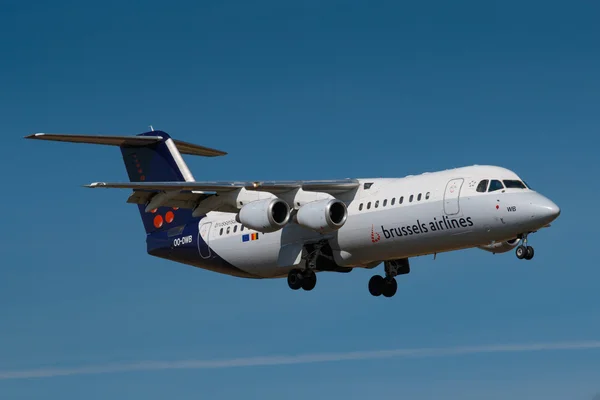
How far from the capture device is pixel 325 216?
27.3 m

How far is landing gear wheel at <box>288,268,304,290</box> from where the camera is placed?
29078mm

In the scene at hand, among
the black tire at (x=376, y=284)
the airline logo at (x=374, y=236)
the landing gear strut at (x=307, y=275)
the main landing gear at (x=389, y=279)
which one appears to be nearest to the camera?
the airline logo at (x=374, y=236)

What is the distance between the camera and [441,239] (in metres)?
26.7

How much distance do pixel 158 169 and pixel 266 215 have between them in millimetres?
6380

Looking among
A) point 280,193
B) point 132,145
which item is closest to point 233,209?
point 280,193

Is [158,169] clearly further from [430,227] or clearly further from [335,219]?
[430,227]

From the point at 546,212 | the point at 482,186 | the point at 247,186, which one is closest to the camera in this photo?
the point at 546,212

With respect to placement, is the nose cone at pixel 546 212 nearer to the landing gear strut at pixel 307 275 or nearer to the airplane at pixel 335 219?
the airplane at pixel 335 219

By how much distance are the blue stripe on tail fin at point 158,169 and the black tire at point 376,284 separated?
17.0 feet

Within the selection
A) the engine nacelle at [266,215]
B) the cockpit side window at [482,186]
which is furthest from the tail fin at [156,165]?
the cockpit side window at [482,186]

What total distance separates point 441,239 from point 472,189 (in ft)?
4.18

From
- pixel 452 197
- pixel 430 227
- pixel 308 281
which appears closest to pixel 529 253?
pixel 452 197

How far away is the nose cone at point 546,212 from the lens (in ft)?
83.6

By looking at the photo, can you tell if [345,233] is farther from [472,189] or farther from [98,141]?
[98,141]
